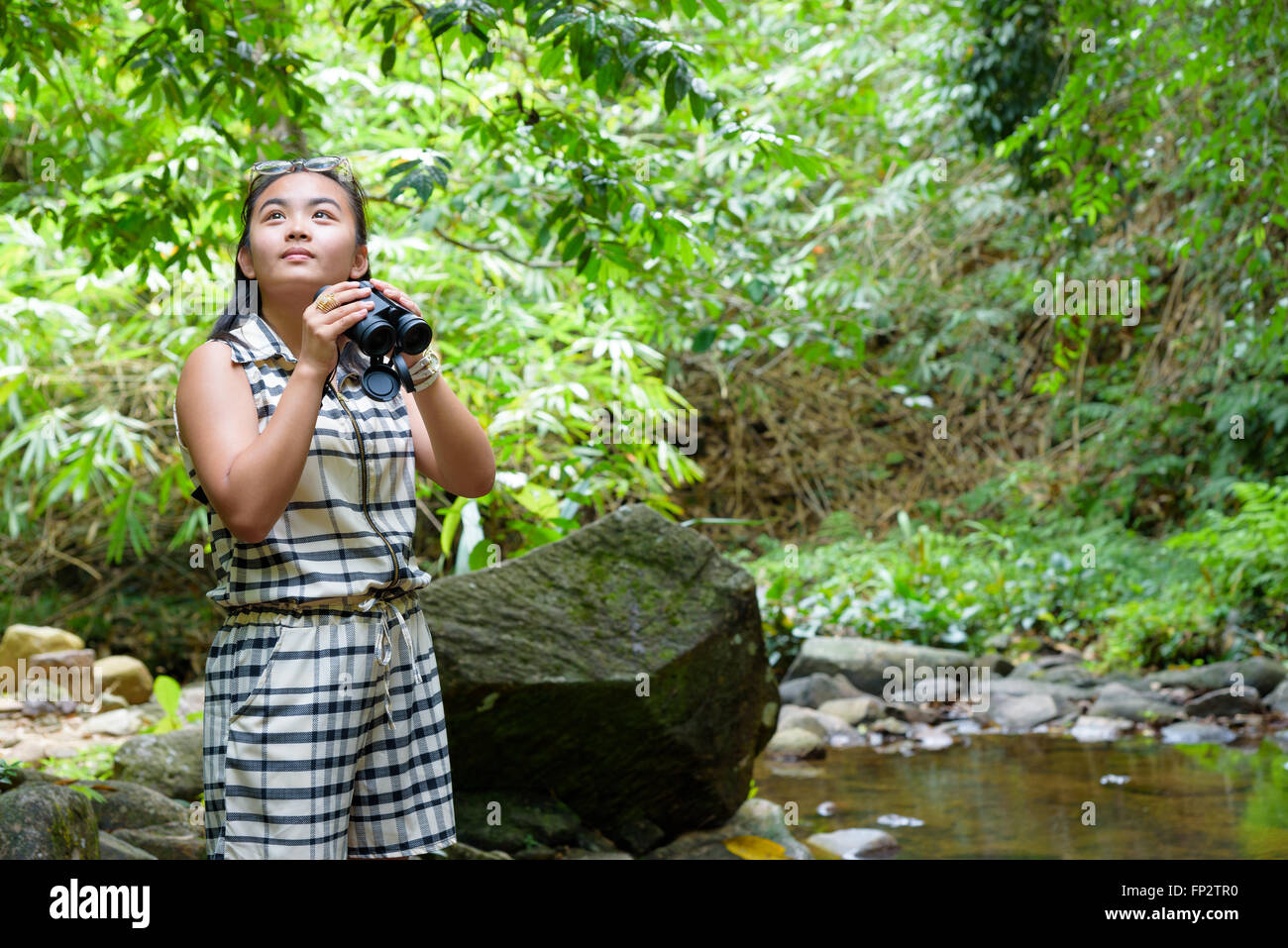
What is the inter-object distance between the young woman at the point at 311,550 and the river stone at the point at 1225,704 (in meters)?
4.55

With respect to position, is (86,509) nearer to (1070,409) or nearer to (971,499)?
(971,499)

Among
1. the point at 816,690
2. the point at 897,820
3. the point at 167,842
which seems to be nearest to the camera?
the point at 167,842

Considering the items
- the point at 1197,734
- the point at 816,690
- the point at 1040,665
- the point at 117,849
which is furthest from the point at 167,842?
the point at 1040,665

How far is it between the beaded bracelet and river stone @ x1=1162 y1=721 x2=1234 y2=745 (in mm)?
4306

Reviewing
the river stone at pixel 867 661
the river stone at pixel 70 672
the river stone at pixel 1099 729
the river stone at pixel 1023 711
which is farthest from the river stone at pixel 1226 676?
the river stone at pixel 70 672

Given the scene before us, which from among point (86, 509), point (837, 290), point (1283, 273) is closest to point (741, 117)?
point (1283, 273)

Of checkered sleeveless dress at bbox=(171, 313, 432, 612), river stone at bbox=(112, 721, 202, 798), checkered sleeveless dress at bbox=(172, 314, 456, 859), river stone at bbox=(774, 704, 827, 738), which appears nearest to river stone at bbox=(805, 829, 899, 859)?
river stone at bbox=(774, 704, 827, 738)

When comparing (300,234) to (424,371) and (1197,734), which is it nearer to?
(424,371)

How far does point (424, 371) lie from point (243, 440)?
0.75 ft

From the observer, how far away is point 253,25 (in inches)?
107

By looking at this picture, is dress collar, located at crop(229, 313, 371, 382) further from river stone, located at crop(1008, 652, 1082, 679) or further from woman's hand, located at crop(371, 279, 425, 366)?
river stone, located at crop(1008, 652, 1082, 679)

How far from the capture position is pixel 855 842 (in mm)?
3512

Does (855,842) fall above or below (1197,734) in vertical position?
below
